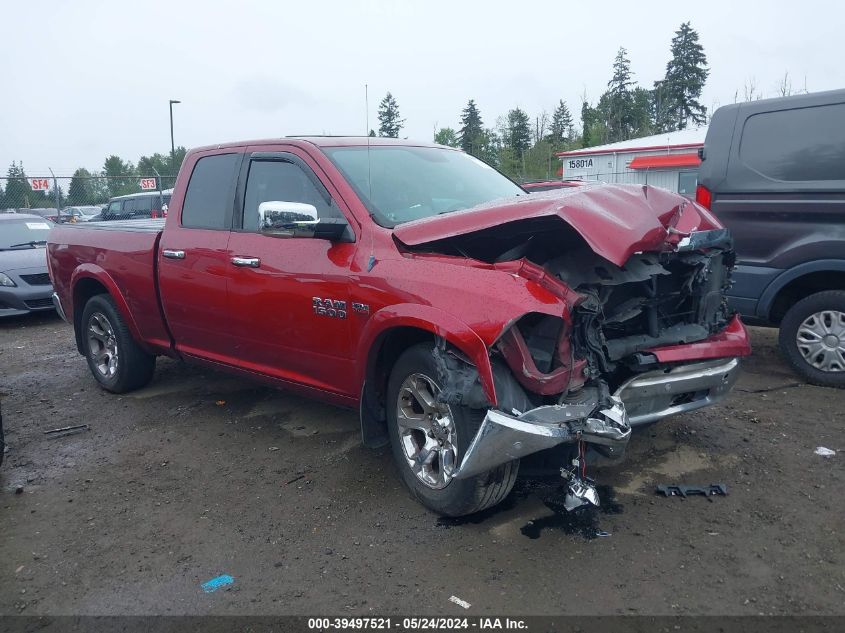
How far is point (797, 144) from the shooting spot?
5.56 meters

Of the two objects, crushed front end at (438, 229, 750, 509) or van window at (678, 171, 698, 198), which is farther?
van window at (678, 171, 698, 198)

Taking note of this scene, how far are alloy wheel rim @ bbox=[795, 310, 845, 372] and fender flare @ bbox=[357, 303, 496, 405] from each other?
140 inches

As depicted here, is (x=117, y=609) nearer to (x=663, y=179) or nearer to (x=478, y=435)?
(x=478, y=435)

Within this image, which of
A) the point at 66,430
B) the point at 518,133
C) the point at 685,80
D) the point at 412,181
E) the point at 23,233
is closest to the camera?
the point at 412,181

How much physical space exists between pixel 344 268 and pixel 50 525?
213 cm

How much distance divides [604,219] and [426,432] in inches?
54.9

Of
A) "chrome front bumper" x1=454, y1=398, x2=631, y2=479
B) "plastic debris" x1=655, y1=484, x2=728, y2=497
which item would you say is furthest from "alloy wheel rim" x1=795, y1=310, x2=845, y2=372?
"chrome front bumper" x1=454, y1=398, x2=631, y2=479

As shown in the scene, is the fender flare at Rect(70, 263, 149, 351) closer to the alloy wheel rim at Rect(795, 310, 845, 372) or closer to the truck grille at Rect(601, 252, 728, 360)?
the truck grille at Rect(601, 252, 728, 360)

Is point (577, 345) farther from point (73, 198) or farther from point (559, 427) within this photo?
point (73, 198)

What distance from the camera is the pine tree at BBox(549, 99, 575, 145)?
41244mm

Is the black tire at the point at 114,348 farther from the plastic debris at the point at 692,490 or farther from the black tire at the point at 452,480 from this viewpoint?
the plastic debris at the point at 692,490

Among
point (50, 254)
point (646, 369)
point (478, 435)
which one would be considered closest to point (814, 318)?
point (646, 369)

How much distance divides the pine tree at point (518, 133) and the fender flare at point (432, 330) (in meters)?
37.2

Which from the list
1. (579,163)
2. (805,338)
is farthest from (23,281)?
(579,163)
